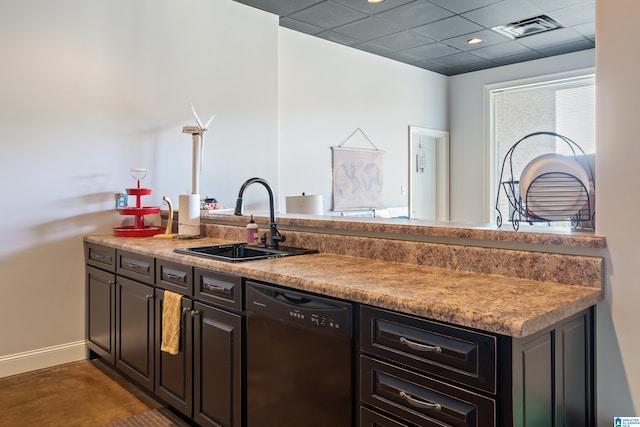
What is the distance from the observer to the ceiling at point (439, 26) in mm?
3977

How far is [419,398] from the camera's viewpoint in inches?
50.4

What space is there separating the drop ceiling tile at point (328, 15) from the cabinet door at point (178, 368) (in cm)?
284

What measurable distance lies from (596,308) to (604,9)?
0.98 m

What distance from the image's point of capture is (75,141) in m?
3.20

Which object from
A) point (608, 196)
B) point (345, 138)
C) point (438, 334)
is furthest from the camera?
point (345, 138)

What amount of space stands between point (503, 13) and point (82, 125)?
3651 millimetres

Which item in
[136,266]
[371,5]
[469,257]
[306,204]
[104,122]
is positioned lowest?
[136,266]

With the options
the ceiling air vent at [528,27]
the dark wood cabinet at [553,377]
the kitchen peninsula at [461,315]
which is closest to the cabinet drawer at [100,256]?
the kitchen peninsula at [461,315]

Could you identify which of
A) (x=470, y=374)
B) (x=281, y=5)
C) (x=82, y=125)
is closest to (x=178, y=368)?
(x=470, y=374)

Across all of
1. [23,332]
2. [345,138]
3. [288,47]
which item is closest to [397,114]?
[345,138]

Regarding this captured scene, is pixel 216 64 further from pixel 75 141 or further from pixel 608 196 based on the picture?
pixel 608 196

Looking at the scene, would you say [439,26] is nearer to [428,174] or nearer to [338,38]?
[338,38]

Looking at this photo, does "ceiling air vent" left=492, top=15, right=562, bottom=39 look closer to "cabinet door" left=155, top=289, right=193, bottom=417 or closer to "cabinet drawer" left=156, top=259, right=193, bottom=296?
"cabinet drawer" left=156, top=259, right=193, bottom=296

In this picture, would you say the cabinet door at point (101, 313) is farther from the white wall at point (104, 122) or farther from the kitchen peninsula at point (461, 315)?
the kitchen peninsula at point (461, 315)
